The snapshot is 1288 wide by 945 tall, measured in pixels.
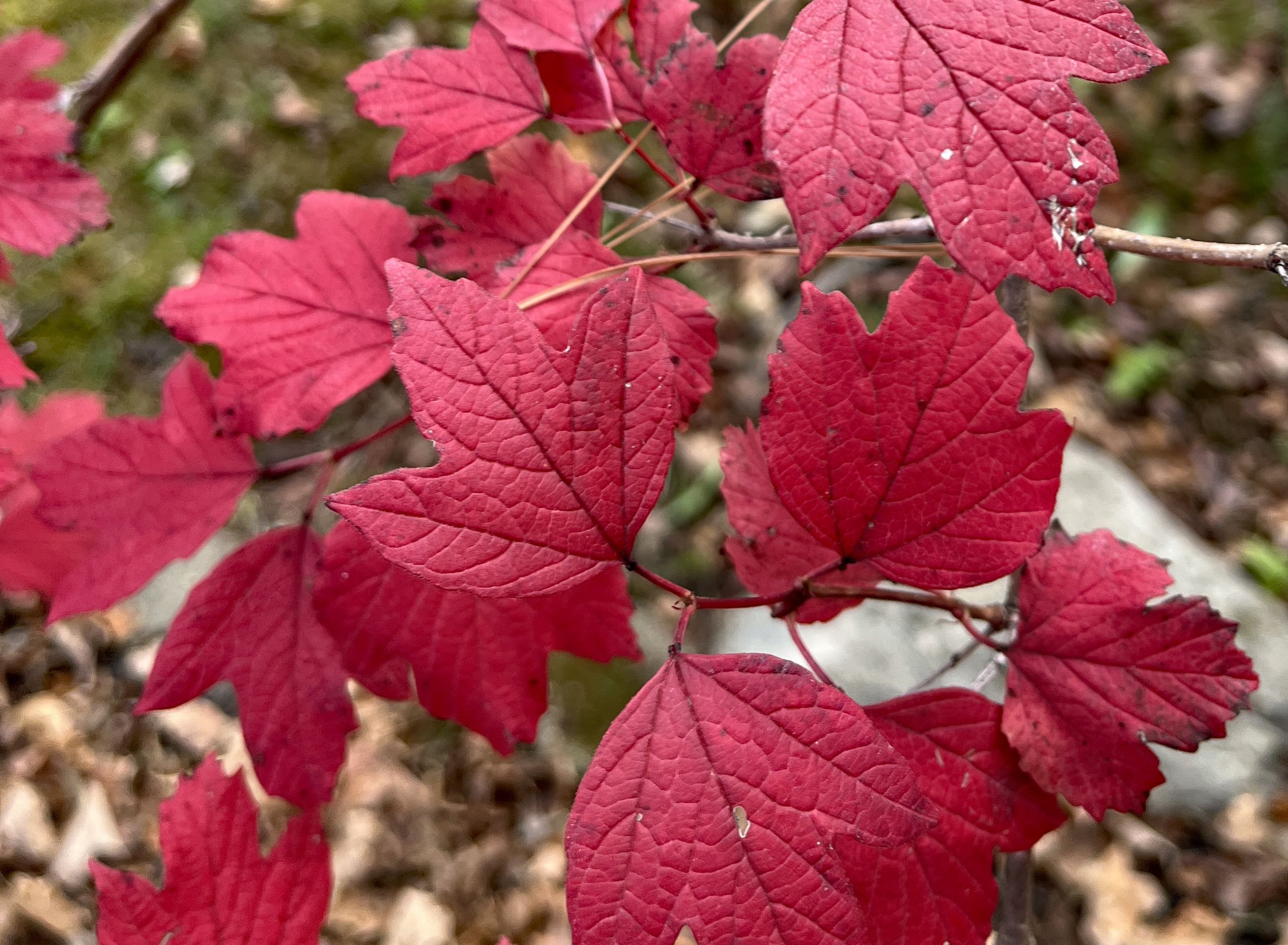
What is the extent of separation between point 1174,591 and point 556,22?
6.63 ft

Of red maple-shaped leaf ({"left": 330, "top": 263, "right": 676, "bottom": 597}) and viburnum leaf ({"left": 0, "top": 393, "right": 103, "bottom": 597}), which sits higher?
red maple-shaped leaf ({"left": 330, "top": 263, "right": 676, "bottom": 597})

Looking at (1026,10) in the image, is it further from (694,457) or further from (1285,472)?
(1285,472)

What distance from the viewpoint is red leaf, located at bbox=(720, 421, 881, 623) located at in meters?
0.71

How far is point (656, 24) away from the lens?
0.73 m

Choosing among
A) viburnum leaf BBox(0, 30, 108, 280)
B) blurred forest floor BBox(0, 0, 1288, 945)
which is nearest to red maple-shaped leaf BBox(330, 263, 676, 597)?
viburnum leaf BBox(0, 30, 108, 280)

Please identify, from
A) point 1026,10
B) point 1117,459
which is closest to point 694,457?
point 1117,459

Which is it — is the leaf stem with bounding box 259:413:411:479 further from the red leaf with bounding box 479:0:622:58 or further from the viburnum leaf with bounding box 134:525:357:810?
the red leaf with bounding box 479:0:622:58

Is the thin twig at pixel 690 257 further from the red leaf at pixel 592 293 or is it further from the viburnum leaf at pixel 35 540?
the viburnum leaf at pixel 35 540

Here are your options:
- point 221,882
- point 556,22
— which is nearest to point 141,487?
point 221,882

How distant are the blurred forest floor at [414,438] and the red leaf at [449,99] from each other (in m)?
1.50

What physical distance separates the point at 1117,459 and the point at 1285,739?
88 centimetres

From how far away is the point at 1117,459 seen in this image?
2.48m

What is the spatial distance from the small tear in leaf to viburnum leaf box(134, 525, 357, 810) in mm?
476

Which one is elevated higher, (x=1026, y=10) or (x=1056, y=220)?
(x=1026, y=10)
